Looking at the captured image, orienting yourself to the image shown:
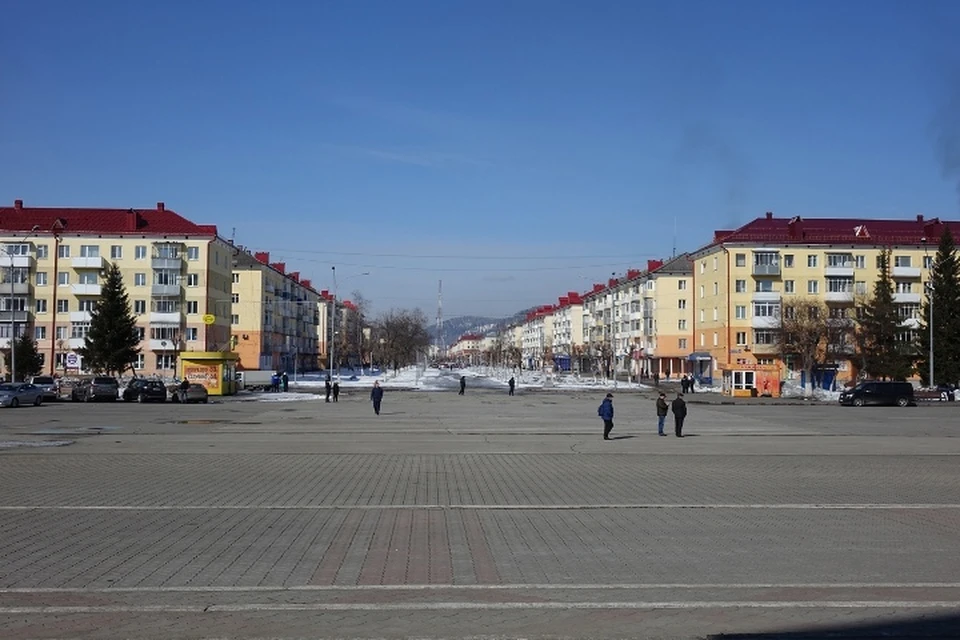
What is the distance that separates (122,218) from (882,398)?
2680 inches

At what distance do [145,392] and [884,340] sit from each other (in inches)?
2199

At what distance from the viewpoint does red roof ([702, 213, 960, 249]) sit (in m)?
87.0

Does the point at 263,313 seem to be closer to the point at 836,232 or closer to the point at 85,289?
the point at 85,289

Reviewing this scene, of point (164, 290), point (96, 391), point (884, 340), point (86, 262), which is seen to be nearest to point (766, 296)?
point (884, 340)

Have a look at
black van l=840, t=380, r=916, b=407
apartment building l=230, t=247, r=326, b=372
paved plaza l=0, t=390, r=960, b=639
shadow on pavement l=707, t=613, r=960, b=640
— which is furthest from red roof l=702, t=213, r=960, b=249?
shadow on pavement l=707, t=613, r=960, b=640

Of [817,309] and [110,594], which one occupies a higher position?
[817,309]

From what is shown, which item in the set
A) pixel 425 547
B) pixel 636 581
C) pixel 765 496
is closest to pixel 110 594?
pixel 425 547

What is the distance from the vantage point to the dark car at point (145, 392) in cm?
5372

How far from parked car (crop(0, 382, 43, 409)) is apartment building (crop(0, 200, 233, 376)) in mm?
35051

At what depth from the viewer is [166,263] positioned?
85.0 metres

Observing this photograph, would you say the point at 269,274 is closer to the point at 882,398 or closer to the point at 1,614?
the point at 882,398

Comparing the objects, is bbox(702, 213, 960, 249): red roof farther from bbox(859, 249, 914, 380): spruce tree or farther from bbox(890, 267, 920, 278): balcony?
bbox(859, 249, 914, 380): spruce tree

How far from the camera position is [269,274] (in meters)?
114

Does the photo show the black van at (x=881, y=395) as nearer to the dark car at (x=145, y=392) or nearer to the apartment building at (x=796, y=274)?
the apartment building at (x=796, y=274)
